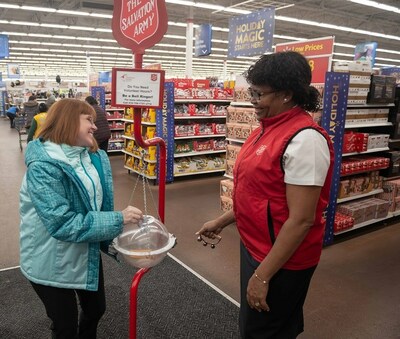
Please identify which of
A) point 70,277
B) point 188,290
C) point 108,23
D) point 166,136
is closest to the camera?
point 70,277

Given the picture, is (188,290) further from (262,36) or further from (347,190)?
(262,36)

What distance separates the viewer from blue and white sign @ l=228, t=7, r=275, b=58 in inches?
286

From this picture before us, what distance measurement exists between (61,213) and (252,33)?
716 centimetres

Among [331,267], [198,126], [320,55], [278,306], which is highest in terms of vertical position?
[320,55]

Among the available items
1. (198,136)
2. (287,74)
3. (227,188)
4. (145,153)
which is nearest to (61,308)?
(287,74)

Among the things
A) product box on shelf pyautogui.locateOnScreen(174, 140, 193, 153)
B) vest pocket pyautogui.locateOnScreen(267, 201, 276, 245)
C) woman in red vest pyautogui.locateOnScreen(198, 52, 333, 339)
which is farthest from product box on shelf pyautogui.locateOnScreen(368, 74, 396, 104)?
product box on shelf pyautogui.locateOnScreen(174, 140, 193, 153)

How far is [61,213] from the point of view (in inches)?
59.2

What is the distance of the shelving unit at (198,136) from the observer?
286 inches

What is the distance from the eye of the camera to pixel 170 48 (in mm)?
23750

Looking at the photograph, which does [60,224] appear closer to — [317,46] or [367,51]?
[317,46]

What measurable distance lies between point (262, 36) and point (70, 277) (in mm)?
6920

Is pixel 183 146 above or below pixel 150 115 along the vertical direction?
below

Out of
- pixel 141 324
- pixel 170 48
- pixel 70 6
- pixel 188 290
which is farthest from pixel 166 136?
pixel 170 48

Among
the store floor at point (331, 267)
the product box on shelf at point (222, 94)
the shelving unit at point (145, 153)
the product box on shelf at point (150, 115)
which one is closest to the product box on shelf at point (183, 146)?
the shelving unit at point (145, 153)
